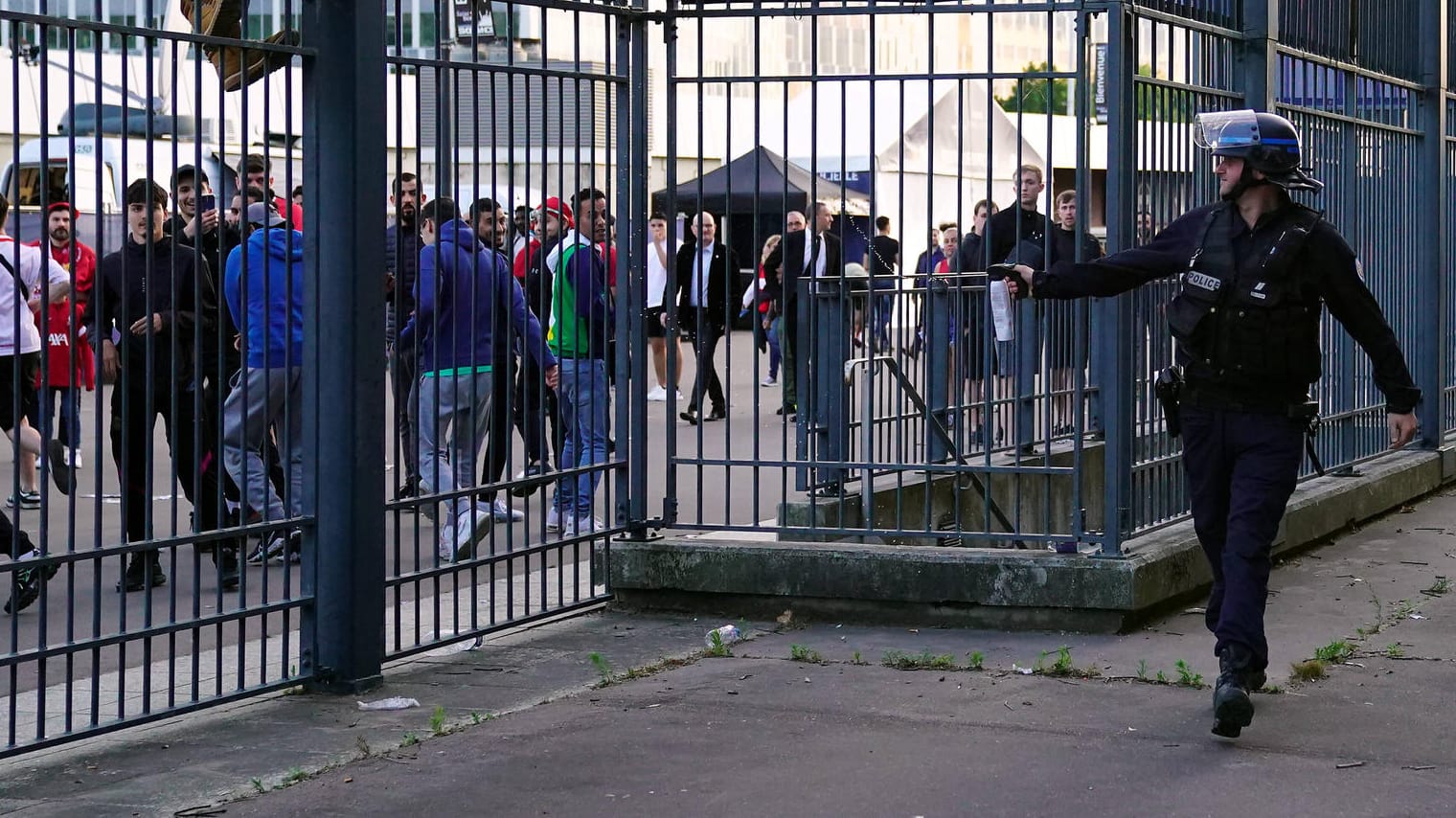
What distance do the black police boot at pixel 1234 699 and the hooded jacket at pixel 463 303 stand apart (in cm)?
267

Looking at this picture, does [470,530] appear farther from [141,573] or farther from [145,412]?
[145,412]

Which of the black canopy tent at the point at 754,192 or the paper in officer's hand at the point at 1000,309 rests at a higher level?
the black canopy tent at the point at 754,192

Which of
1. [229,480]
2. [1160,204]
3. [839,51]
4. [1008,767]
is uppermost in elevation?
[839,51]

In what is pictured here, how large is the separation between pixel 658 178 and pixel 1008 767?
4.13 meters

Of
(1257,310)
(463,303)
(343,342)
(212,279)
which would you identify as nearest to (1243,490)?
(1257,310)

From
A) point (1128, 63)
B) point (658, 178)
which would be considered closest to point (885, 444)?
point (658, 178)

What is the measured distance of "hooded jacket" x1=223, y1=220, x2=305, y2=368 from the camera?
239 inches

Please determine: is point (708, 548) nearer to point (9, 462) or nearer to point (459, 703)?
point (459, 703)

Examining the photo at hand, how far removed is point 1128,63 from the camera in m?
7.60

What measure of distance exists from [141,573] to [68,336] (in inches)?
117

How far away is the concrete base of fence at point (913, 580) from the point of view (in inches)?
297

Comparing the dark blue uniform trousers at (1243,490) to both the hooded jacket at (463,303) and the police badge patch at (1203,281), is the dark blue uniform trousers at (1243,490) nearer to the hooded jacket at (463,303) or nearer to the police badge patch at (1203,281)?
the police badge patch at (1203,281)

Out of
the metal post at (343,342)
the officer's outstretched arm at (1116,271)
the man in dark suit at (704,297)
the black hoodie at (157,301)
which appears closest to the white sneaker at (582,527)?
the man in dark suit at (704,297)

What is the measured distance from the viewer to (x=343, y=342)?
635 centimetres
